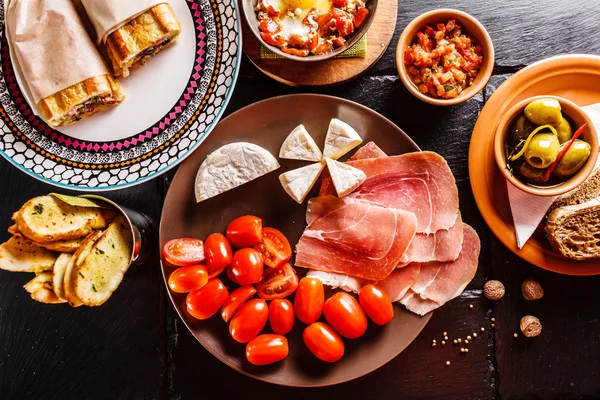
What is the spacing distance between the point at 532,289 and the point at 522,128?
84 cm

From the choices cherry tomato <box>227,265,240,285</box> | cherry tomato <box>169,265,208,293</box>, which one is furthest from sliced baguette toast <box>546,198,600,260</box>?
cherry tomato <box>169,265,208,293</box>

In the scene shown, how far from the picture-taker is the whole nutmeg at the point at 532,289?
258cm

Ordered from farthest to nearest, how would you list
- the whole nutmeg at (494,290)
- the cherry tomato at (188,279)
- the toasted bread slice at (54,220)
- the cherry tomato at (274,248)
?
the whole nutmeg at (494,290), the cherry tomato at (274,248), the cherry tomato at (188,279), the toasted bread slice at (54,220)

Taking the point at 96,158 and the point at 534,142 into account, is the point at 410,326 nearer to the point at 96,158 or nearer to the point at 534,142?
the point at 534,142

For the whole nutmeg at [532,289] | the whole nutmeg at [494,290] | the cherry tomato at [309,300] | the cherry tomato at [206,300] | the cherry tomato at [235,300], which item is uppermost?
the cherry tomato at [206,300]

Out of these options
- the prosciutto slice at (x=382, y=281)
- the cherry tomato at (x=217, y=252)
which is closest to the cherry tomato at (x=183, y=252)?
the cherry tomato at (x=217, y=252)

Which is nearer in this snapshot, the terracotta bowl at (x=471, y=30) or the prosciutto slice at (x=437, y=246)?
the terracotta bowl at (x=471, y=30)

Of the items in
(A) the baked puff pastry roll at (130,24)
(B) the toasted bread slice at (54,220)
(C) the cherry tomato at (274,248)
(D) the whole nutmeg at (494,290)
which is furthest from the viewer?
(D) the whole nutmeg at (494,290)

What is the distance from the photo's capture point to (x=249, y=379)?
2646 mm

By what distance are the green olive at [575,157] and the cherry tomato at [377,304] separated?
963 millimetres

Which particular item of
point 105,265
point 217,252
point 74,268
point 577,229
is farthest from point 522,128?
point 74,268

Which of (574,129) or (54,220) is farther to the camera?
(574,129)

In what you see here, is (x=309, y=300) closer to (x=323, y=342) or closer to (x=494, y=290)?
(x=323, y=342)

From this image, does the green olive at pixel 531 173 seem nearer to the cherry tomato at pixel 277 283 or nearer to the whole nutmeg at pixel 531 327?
the whole nutmeg at pixel 531 327
